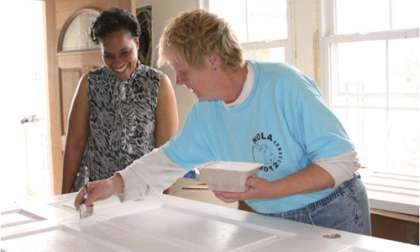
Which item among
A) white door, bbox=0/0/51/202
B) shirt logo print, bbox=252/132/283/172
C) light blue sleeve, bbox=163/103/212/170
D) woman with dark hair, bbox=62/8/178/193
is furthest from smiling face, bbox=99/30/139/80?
white door, bbox=0/0/51/202

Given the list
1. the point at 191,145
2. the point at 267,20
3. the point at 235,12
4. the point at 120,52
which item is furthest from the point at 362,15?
the point at 191,145

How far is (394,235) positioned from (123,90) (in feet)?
3.67

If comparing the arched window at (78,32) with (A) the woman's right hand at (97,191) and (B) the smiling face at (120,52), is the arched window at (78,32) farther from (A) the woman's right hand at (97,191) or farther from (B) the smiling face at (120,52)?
(A) the woman's right hand at (97,191)

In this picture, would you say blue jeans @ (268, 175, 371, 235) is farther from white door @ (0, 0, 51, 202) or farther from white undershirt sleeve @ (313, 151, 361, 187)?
white door @ (0, 0, 51, 202)

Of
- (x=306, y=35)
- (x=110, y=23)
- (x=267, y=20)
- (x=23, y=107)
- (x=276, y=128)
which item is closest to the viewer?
(x=276, y=128)

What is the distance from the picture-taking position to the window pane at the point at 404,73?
240 centimetres

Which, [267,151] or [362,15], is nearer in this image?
[267,151]

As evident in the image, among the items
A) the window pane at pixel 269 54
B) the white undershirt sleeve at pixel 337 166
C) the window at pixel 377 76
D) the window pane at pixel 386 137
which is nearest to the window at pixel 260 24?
the window pane at pixel 269 54

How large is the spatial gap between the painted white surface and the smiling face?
61 cm

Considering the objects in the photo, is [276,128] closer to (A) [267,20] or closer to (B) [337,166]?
(B) [337,166]

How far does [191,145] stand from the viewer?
150 centimetres

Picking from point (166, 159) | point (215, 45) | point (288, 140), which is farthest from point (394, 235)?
point (215, 45)

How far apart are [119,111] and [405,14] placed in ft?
4.63

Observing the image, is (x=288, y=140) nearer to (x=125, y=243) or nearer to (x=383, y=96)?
(x=125, y=243)
